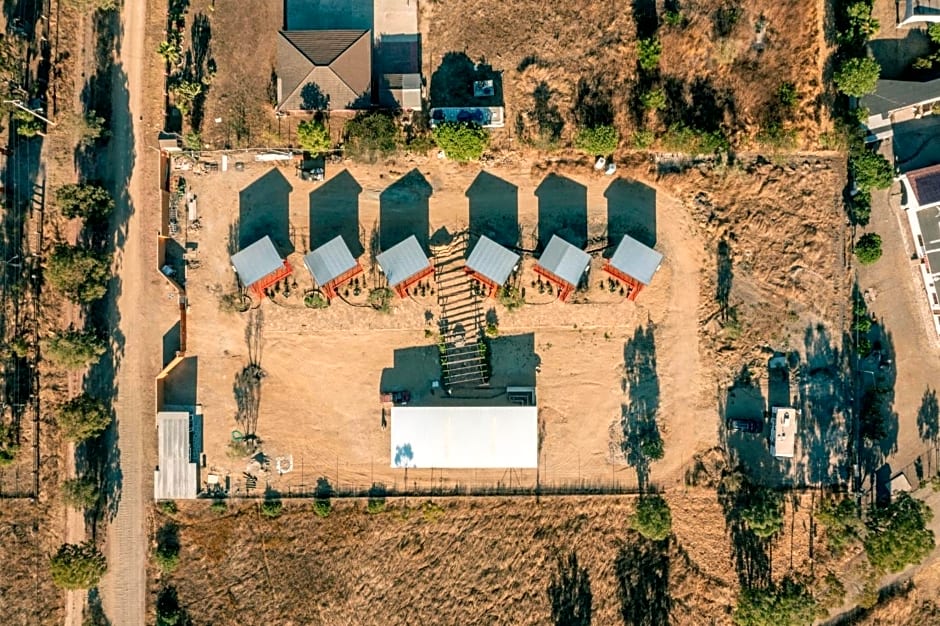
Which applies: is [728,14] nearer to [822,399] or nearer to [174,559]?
[822,399]

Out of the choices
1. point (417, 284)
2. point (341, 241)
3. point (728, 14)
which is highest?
point (728, 14)

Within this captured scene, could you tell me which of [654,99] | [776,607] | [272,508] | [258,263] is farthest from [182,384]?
[776,607]

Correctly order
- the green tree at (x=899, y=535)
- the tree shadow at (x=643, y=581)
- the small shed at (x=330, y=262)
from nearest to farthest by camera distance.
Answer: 1. the green tree at (x=899, y=535)
2. the small shed at (x=330, y=262)
3. the tree shadow at (x=643, y=581)

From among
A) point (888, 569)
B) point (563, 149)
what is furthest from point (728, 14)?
point (888, 569)

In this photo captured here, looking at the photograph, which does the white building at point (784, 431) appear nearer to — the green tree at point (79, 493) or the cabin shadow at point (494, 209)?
the cabin shadow at point (494, 209)

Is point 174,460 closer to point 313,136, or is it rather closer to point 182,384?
point 182,384

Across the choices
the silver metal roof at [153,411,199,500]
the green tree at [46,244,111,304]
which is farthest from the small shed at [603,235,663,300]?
the green tree at [46,244,111,304]

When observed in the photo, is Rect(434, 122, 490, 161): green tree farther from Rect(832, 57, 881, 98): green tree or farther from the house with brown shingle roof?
Result: Rect(832, 57, 881, 98): green tree

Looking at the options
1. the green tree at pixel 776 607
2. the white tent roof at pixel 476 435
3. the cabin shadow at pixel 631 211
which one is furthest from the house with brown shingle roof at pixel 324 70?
the green tree at pixel 776 607
